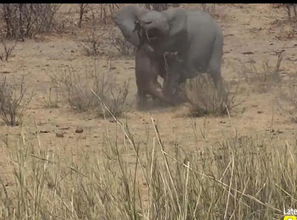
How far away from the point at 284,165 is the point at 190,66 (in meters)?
4.28

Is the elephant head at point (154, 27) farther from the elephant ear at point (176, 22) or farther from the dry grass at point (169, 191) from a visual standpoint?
the dry grass at point (169, 191)

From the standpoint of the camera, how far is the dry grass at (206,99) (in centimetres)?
691

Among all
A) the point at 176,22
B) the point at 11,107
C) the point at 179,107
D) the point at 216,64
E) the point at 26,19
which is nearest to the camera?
the point at 11,107

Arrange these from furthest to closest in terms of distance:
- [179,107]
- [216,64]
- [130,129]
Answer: [216,64] → [179,107] → [130,129]

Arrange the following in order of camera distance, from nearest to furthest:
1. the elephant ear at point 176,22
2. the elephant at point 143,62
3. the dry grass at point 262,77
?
the elephant ear at point 176,22 < the elephant at point 143,62 < the dry grass at point 262,77

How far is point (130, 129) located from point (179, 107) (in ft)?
3.58

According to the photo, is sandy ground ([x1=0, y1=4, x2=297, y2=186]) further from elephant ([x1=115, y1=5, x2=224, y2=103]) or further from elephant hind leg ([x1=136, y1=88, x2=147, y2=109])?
elephant ([x1=115, y1=5, x2=224, y2=103])

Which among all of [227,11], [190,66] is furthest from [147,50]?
[227,11]

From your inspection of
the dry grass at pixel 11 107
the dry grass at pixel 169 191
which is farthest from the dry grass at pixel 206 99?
the dry grass at pixel 169 191

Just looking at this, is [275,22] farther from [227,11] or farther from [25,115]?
[25,115]

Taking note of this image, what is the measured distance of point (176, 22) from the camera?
7246mm

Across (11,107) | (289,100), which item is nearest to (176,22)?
(289,100)

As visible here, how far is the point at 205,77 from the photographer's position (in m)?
7.75

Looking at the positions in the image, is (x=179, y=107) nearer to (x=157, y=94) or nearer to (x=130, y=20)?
(x=157, y=94)
